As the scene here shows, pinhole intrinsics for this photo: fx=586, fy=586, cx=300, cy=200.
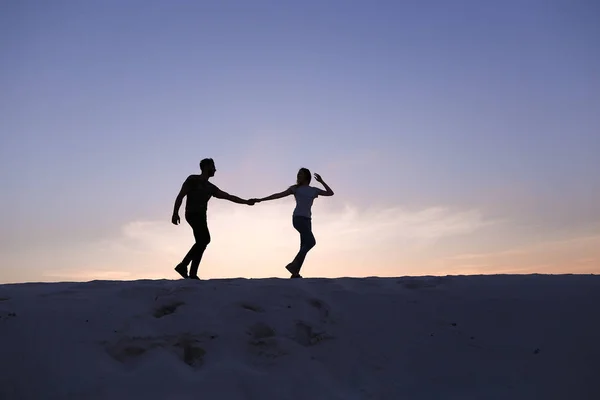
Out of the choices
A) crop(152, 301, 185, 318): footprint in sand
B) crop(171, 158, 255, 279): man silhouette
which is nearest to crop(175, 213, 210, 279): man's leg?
crop(171, 158, 255, 279): man silhouette

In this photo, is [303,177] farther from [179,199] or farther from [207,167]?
[179,199]

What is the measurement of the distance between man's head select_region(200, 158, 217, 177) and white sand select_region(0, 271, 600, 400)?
7.55ft

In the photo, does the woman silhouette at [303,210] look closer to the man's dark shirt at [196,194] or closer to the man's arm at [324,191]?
the man's arm at [324,191]

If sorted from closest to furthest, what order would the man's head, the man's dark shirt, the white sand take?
the white sand
the man's dark shirt
the man's head

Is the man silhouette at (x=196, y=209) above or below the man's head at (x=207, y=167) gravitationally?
below

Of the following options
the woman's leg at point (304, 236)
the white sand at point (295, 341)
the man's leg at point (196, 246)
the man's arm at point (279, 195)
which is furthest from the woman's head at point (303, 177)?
the white sand at point (295, 341)

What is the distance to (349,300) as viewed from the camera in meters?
6.11

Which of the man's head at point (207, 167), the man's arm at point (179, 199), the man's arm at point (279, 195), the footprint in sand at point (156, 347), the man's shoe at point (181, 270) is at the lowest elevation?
the footprint in sand at point (156, 347)

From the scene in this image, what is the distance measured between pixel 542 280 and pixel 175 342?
4476mm

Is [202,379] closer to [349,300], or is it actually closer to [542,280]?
[349,300]

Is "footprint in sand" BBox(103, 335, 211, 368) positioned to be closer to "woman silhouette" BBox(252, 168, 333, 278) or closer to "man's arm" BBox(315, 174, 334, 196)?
"woman silhouette" BBox(252, 168, 333, 278)

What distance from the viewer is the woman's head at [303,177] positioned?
907cm

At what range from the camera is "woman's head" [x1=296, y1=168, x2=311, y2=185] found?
9.07 m

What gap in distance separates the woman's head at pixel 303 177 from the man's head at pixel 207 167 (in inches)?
55.0
